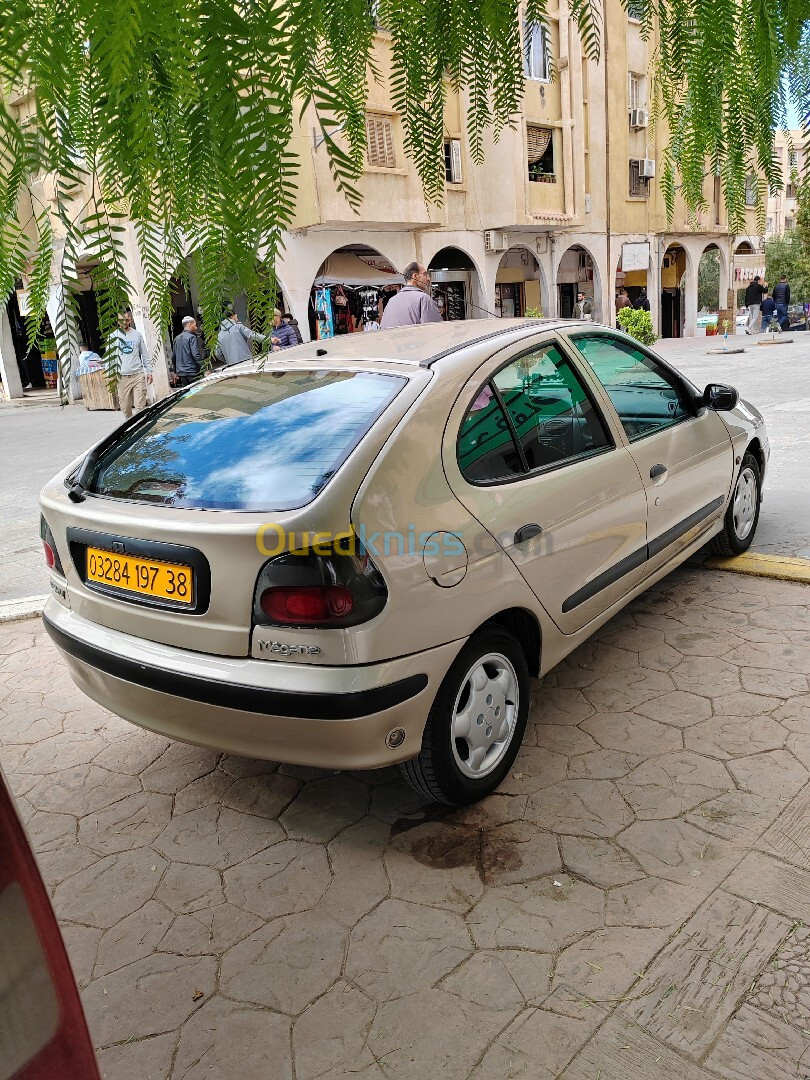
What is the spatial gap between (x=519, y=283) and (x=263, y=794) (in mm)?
25907

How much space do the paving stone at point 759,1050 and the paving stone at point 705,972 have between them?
31mm

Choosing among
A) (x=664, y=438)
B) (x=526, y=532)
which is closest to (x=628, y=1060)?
(x=526, y=532)

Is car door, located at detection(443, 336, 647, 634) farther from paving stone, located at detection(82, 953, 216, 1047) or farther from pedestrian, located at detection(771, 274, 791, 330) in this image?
pedestrian, located at detection(771, 274, 791, 330)

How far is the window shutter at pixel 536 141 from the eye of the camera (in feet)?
72.9

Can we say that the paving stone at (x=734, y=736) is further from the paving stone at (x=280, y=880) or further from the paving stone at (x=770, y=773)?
the paving stone at (x=280, y=880)

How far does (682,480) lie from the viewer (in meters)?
4.02

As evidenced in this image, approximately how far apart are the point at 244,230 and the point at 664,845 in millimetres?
2372

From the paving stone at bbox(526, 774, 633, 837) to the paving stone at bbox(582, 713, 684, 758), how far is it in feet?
0.87

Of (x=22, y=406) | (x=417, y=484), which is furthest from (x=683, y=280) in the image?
(x=417, y=484)

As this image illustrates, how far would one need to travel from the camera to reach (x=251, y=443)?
2.79m

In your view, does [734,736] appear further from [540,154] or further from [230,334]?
[540,154]

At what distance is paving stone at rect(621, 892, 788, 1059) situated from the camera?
1.97 metres

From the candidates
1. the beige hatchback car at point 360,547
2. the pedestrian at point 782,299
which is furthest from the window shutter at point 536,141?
the beige hatchback car at point 360,547

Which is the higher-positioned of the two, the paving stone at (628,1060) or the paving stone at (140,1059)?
the paving stone at (628,1060)
